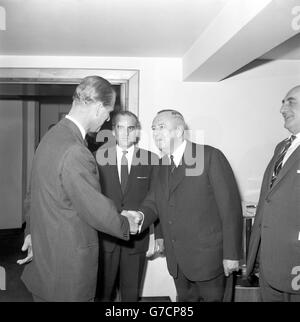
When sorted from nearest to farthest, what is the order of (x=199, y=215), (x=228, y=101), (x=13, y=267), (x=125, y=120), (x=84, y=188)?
(x=84, y=188), (x=199, y=215), (x=125, y=120), (x=228, y=101), (x=13, y=267)

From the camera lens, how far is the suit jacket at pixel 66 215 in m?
1.06

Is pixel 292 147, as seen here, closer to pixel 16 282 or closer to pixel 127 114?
pixel 127 114

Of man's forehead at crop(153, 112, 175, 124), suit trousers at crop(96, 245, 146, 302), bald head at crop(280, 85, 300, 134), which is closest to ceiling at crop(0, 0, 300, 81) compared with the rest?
bald head at crop(280, 85, 300, 134)

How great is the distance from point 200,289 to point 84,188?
2.57 feet

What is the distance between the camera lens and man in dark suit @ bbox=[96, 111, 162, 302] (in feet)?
5.57

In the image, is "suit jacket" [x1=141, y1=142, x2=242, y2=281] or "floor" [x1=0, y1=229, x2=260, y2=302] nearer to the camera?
"suit jacket" [x1=141, y1=142, x2=242, y2=281]

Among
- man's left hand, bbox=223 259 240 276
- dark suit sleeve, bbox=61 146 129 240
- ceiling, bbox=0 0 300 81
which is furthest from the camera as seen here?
man's left hand, bbox=223 259 240 276

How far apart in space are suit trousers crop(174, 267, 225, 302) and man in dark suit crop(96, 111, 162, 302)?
29 centimetres

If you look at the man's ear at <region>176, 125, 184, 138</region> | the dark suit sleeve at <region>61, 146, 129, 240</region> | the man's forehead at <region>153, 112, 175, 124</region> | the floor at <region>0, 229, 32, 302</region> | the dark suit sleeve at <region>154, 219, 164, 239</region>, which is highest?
the man's forehead at <region>153, 112, 175, 124</region>

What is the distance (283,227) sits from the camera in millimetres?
1246

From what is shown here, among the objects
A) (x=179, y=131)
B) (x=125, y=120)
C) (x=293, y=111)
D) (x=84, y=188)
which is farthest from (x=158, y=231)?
(x=293, y=111)

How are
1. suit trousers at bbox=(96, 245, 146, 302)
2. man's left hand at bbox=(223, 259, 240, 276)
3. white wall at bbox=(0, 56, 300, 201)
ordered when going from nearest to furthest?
man's left hand at bbox=(223, 259, 240, 276) → suit trousers at bbox=(96, 245, 146, 302) → white wall at bbox=(0, 56, 300, 201)

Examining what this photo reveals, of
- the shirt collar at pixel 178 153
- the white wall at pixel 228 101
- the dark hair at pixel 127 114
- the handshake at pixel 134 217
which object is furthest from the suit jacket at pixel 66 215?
the white wall at pixel 228 101

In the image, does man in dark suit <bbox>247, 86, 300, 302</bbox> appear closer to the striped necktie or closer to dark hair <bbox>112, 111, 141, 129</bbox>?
the striped necktie
